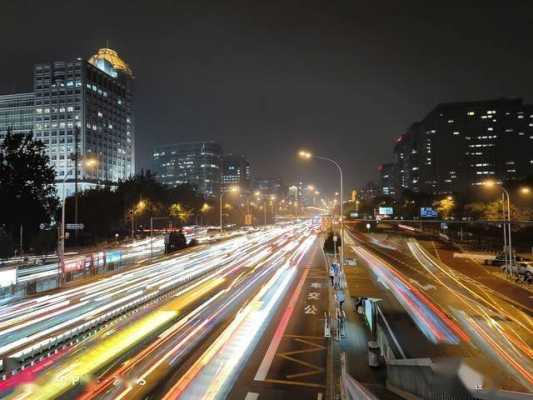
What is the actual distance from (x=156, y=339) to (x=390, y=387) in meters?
9.82

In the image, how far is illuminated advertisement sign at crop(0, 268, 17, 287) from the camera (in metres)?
28.6

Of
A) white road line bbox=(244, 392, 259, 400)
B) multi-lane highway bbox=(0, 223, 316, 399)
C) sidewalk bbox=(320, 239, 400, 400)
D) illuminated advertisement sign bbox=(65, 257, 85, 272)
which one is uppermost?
illuminated advertisement sign bbox=(65, 257, 85, 272)

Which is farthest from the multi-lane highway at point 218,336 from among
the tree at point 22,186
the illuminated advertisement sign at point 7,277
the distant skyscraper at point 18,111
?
the distant skyscraper at point 18,111

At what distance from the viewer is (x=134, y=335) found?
58.7 ft

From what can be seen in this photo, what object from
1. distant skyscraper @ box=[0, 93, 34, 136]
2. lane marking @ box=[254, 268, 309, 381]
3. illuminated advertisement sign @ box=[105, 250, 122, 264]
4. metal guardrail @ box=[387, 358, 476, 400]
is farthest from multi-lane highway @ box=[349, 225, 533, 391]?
distant skyscraper @ box=[0, 93, 34, 136]

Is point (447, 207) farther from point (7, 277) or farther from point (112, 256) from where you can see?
point (7, 277)

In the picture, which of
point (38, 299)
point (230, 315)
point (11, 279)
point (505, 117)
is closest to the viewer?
point (230, 315)

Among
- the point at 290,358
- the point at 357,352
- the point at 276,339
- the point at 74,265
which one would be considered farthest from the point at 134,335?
the point at 74,265

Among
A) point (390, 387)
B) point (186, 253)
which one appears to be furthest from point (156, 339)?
point (186, 253)

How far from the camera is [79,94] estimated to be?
166 metres

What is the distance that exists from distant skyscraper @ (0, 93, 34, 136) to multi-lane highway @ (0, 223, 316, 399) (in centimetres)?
16543

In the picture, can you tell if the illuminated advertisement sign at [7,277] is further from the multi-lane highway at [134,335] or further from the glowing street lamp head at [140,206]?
the glowing street lamp head at [140,206]

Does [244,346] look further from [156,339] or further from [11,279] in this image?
[11,279]

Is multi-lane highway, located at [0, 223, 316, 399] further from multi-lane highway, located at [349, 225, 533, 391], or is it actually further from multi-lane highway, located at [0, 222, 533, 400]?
multi-lane highway, located at [349, 225, 533, 391]
